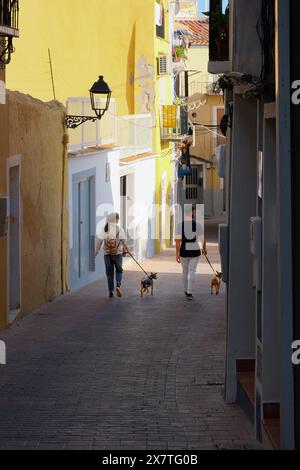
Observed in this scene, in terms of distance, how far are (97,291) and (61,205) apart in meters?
1.94

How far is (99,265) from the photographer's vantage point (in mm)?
27000

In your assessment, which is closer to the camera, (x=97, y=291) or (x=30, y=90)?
(x=97, y=291)

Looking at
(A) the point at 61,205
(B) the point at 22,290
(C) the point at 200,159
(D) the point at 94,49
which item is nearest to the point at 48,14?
(D) the point at 94,49

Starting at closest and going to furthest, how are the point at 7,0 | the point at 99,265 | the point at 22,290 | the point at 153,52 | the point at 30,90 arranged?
the point at 7,0, the point at 22,290, the point at 99,265, the point at 30,90, the point at 153,52

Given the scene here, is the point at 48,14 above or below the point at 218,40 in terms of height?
above

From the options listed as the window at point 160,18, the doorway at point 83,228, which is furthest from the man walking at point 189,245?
the window at point 160,18

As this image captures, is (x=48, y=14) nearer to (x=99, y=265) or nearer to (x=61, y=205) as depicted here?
(x=99, y=265)

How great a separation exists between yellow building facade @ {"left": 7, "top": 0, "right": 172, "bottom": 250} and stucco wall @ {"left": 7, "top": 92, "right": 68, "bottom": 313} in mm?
6779

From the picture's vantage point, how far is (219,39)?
11.6 m

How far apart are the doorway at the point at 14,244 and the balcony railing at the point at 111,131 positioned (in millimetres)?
5863

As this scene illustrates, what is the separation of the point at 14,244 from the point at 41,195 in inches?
88.5

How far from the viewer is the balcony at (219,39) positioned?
11.3m

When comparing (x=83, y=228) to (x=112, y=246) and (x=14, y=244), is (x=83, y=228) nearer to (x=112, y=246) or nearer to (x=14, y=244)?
(x=112, y=246)

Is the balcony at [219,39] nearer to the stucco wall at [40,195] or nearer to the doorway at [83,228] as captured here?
the stucco wall at [40,195]
